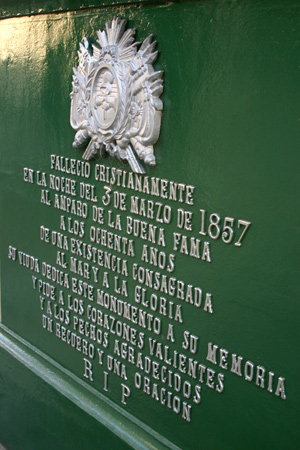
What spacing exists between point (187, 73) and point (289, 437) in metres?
1.79

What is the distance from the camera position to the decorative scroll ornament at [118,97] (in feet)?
11.8

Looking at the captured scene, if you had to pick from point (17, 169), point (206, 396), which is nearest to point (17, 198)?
point (17, 169)

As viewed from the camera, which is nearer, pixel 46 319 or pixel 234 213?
pixel 234 213

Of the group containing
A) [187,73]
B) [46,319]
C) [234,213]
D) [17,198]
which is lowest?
[46,319]

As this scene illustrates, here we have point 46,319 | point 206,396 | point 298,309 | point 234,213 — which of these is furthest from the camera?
point 46,319

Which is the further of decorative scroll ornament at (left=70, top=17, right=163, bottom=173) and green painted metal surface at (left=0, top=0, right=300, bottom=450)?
decorative scroll ornament at (left=70, top=17, right=163, bottom=173)

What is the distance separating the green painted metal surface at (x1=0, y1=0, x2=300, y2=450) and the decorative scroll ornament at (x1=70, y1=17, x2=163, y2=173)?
68 millimetres

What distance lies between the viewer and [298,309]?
2.95 m

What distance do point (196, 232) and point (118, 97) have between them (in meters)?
0.91

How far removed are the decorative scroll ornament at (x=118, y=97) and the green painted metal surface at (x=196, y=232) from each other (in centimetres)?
7

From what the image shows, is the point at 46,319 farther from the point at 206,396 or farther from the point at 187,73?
the point at 187,73

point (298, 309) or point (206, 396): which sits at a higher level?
point (298, 309)

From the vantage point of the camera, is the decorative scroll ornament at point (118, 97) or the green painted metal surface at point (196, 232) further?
the decorative scroll ornament at point (118, 97)

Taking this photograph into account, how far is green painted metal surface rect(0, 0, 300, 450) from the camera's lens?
2.99 metres
